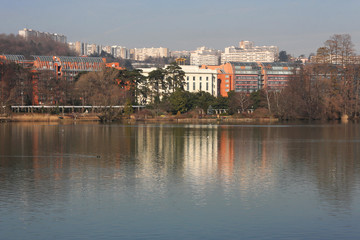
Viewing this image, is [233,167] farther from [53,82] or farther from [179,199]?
[53,82]

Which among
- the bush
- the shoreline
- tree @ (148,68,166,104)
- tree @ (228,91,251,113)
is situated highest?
tree @ (148,68,166,104)

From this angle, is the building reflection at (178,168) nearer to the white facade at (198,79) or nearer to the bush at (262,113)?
the bush at (262,113)

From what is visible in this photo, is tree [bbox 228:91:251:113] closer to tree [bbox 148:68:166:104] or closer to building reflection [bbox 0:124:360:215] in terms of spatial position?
tree [bbox 148:68:166:104]

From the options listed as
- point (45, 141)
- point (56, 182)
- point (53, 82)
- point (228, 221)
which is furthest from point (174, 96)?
point (228, 221)

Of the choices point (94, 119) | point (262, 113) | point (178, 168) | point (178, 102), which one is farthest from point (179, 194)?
point (178, 102)

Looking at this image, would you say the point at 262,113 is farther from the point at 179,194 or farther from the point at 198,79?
the point at 179,194

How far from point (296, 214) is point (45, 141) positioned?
121 feet

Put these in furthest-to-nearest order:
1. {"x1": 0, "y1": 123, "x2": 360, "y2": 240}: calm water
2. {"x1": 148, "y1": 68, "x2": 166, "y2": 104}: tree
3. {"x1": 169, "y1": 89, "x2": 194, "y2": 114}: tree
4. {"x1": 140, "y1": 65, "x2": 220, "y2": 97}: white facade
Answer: {"x1": 140, "y1": 65, "x2": 220, "y2": 97}: white facade
{"x1": 148, "y1": 68, "x2": 166, "y2": 104}: tree
{"x1": 169, "y1": 89, "x2": 194, "y2": 114}: tree
{"x1": 0, "y1": 123, "x2": 360, "y2": 240}: calm water

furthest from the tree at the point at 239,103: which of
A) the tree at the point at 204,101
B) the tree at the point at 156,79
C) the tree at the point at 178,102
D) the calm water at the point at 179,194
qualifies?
the calm water at the point at 179,194

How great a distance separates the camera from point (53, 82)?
129125mm

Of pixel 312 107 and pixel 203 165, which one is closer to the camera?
pixel 203 165

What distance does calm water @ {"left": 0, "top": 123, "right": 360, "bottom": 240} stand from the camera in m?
17.9

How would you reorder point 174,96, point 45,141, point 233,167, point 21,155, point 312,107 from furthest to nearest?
point 174,96
point 312,107
point 45,141
point 21,155
point 233,167

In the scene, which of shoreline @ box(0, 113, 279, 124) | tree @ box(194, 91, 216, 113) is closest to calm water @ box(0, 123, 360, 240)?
shoreline @ box(0, 113, 279, 124)
